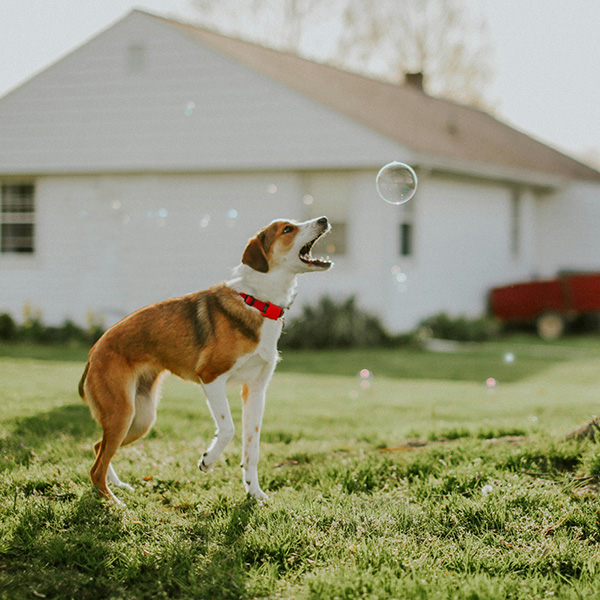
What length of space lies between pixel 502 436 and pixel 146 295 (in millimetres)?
10543

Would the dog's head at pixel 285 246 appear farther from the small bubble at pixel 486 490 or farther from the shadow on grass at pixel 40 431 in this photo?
the shadow on grass at pixel 40 431

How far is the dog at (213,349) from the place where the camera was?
4.23m

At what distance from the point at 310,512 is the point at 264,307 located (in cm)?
117

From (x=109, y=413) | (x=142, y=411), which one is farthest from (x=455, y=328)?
(x=109, y=413)

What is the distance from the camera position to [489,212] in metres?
17.5

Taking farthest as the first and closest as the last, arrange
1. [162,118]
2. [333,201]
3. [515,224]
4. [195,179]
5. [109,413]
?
[515,224] → [195,179] → [162,118] → [333,201] → [109,413]

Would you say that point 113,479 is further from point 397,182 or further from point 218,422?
point 397,182

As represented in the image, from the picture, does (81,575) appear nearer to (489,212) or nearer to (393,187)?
(393,187)

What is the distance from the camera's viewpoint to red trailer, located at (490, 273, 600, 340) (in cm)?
1599

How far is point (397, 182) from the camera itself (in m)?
6.36

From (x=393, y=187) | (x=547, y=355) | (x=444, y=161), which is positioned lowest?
(x=547, y=355)

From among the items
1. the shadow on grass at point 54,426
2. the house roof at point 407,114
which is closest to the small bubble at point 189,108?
the house roof at point 407,114

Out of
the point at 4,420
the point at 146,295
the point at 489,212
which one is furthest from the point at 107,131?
the point at 4,420

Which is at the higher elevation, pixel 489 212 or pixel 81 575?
pixel 489 212
